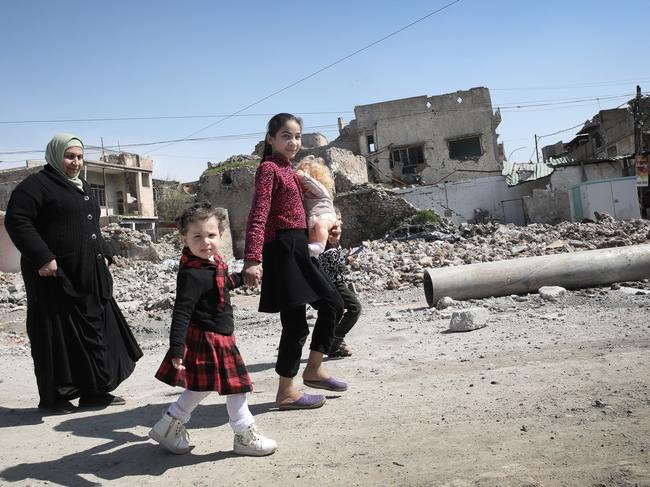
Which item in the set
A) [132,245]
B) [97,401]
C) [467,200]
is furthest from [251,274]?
[467,200]

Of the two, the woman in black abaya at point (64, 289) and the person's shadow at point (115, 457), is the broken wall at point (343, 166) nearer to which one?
the woman in black abaya at point (64, 289)

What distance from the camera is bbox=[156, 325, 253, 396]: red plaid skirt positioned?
8.72 ft

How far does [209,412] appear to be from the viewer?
11.5 ft

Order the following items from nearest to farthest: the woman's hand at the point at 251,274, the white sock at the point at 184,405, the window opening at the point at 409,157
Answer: the white sock at the point at 184,405, the woman's hand at the point at 251,274, the window opening at the point at 409,157

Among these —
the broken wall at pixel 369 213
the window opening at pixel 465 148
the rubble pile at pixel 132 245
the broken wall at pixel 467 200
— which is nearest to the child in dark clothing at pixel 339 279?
the broken wall at pixel 369 213

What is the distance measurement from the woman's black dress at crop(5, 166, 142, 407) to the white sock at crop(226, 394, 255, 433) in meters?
1.51

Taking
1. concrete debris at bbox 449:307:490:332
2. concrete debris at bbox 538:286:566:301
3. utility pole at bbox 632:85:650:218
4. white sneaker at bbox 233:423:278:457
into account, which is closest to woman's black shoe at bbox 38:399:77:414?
white sneaker at bbox 233:423:278:457

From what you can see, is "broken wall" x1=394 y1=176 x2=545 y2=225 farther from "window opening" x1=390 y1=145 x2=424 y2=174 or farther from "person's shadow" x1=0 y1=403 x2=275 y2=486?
"person's shadow" x1=0 y1=403 x2=275 y2=486

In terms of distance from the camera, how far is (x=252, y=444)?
2631 mm

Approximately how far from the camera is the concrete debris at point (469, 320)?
17.2 ft

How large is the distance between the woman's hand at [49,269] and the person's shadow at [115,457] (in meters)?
0.92

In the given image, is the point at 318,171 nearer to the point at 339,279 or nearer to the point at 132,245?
the point at 339,279

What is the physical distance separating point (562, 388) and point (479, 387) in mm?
453

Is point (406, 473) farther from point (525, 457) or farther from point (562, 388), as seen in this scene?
point (562, 388)
